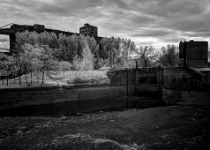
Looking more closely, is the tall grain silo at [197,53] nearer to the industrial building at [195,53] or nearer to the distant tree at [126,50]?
the industrial building at [195,53]

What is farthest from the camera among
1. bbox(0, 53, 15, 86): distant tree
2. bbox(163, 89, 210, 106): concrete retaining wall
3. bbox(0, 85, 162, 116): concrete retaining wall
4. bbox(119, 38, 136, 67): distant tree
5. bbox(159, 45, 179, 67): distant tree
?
bbox(119, 38, 136, 67): distant tree

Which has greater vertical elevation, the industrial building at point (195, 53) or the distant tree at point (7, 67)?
the industrial building at point (195, 53)

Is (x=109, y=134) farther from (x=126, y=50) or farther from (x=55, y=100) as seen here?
(x=126, y=50)

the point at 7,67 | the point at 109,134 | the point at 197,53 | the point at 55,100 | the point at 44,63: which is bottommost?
the point at 109,134

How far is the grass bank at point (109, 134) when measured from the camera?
11.0 meters

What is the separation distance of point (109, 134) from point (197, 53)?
23.5 meters

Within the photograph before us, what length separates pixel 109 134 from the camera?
13023mm

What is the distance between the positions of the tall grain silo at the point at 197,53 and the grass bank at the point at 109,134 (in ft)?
45.0

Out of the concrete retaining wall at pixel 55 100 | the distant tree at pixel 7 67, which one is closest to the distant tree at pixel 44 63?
the distant tree at pixel 7 67

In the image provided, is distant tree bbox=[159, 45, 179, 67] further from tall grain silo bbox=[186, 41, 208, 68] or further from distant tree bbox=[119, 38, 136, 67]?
tall grain silo bbox=[186, 41, 208, 68]

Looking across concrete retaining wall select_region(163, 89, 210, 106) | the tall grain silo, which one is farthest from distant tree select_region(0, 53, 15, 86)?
the tall grain silo

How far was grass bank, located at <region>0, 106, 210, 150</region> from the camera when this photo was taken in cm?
1100

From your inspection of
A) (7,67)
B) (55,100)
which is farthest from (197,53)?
(7,67)

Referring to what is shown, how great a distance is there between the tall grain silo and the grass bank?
13707 mm
